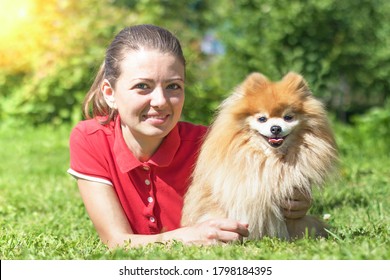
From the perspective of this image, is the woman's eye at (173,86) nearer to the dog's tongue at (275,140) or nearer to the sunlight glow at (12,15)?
the dog's tongue at (275,140)

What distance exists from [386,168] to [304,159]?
3268 millimetres

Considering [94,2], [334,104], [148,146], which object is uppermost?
[94,2]

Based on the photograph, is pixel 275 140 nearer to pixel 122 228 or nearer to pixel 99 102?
pixel 122 228

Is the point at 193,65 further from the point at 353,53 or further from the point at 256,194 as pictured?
the point at 256,194

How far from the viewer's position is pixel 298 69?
31.2 ft

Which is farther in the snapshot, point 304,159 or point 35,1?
point 35,1

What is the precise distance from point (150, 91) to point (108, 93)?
0.38 metres

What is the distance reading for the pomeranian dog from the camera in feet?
10.2

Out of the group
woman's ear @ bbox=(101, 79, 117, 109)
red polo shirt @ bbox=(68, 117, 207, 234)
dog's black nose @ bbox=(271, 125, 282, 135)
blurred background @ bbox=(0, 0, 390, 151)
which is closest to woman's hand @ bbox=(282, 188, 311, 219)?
dog's black nose @ bbox=(271, 125, 282, 135)

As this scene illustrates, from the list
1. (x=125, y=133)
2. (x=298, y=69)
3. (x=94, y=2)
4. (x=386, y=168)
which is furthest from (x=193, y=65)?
(x=125, y=133)

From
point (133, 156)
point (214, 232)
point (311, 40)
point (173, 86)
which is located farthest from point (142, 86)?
point (311, 40)

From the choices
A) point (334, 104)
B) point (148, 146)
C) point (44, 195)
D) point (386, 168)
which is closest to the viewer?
point (148, 146)

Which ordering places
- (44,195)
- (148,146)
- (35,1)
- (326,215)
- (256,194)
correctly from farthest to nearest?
(35,1), (44,195), (326,215), (148,146), (256,194)

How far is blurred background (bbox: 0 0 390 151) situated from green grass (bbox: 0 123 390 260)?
1860mm
